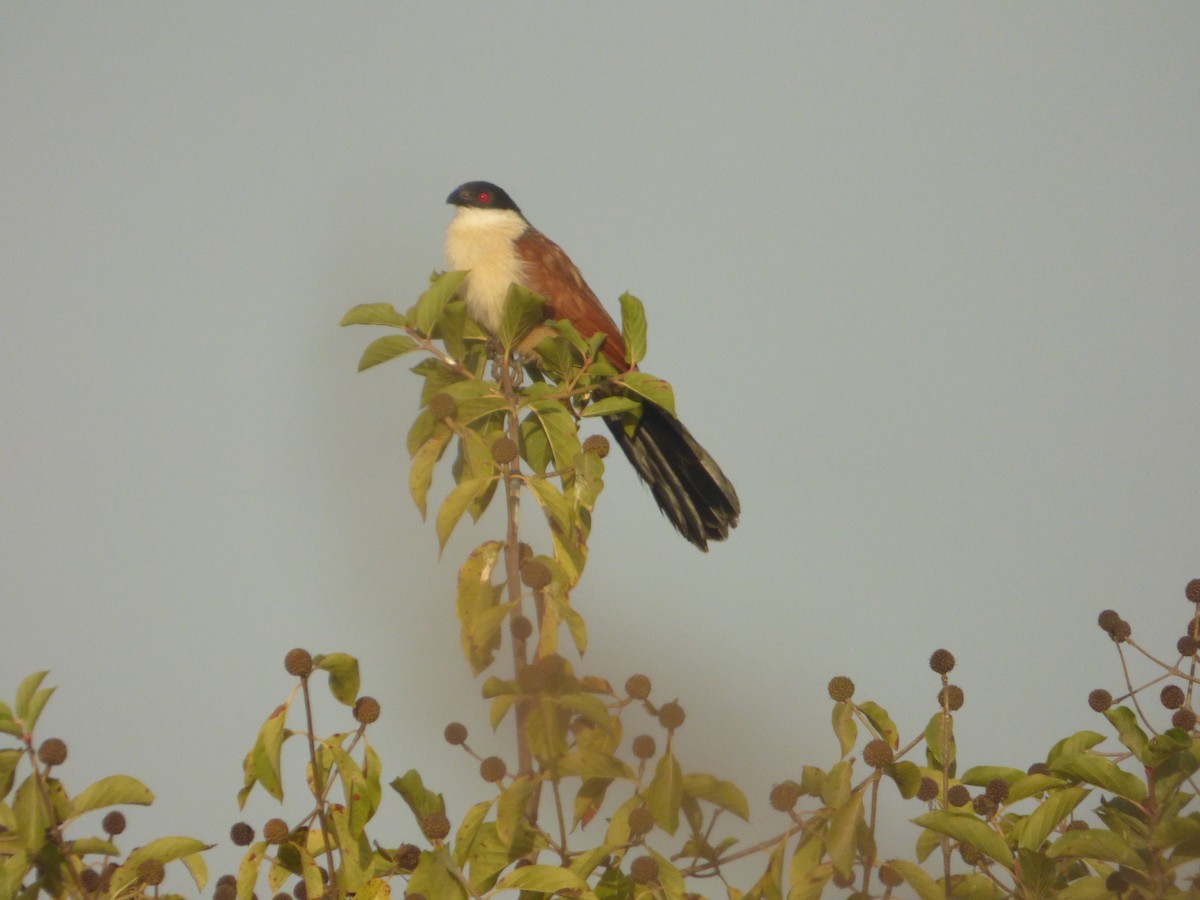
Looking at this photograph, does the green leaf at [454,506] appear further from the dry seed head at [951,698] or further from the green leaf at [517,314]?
the dry seed head at [951,698]

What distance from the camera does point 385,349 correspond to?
2203 millimetres

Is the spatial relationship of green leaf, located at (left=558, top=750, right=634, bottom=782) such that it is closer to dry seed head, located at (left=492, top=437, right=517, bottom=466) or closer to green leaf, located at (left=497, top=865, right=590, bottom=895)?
green leaf, located at (left=497, top=865, right=590, bottom=895)

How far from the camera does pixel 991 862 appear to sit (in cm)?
186

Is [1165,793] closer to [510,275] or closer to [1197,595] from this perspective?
[1197,595]

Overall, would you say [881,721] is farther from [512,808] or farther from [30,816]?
[30,816]

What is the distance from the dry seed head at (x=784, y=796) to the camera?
5.89 ft

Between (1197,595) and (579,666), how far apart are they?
100 cm

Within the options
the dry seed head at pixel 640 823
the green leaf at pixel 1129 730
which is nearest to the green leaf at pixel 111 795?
the dry seed head at pixel 640 823

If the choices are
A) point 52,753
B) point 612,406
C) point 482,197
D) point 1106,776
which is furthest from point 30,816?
point 482,197

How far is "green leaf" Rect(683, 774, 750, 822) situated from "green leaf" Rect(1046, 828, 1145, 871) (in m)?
0.42

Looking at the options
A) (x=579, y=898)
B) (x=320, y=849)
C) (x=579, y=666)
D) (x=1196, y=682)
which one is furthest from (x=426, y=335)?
(x=1196, y=682)


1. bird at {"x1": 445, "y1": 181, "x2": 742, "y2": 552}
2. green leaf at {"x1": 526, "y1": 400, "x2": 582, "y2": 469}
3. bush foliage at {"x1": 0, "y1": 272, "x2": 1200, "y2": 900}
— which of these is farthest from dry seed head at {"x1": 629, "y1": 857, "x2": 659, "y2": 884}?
bird at {"x1": 445, "y1": 181, "x2": 742, "y2": 552}

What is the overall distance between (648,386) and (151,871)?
Result: 1112 millimetres

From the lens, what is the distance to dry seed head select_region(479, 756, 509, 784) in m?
1.84
